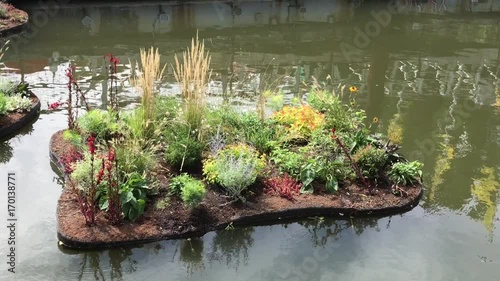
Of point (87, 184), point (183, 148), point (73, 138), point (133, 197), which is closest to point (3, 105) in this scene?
point (73, 138)

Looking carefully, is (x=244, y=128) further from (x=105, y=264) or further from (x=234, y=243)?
(x=105, y=264)

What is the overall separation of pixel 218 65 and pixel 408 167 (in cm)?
669

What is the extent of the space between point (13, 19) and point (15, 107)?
22.0 feet

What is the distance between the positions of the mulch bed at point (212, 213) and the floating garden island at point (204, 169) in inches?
0.5

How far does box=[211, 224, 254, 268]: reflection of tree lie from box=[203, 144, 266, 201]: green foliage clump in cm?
43

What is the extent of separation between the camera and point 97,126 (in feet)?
25.6

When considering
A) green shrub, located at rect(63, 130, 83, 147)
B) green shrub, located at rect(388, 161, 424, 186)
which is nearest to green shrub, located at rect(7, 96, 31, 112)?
green shrub, located at rect(63, 130, 83, 147)

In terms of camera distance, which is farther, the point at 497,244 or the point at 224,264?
the point at 497,244

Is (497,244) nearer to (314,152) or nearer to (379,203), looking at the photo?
(379,203)

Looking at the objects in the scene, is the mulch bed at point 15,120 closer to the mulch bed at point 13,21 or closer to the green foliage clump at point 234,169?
the green foliage clump at point 234,169

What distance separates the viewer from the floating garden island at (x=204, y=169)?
6.19 metres

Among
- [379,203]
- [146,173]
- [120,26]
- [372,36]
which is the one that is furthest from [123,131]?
[372,36]

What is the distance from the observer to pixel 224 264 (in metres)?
5.94

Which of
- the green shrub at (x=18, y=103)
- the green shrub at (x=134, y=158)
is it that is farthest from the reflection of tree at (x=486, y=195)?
the green shrub at (x=18, y=103)
